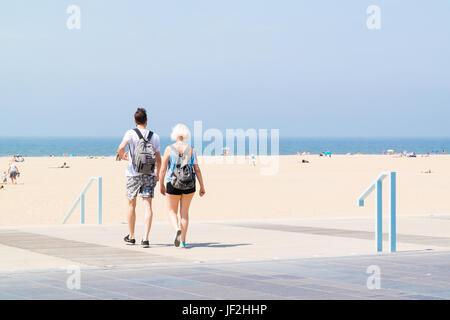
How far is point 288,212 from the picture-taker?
791 inches

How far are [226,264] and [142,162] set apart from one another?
205cm

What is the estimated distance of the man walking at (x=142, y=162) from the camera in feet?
32.8

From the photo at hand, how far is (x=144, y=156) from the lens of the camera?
393 inches

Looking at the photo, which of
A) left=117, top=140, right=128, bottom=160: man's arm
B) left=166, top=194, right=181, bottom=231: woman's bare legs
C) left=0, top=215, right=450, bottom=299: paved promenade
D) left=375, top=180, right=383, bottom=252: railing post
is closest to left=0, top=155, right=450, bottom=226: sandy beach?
left=0, top=215, right=450, bottom=299: paved promenade

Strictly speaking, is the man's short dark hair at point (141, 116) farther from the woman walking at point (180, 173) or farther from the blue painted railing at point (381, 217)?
the blue painted railing at point (381, 217)

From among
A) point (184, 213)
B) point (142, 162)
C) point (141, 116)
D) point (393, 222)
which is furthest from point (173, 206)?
point (393, 222)

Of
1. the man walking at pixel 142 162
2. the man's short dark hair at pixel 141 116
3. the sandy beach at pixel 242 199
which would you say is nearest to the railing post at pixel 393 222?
the man walking at pixel 142 162

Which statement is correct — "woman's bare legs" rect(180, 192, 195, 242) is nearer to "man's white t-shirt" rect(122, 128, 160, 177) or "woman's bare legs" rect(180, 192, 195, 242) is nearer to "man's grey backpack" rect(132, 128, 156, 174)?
"man's grey backpack" rect(132, 128, 156, 174)

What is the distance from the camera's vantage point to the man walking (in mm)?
9984

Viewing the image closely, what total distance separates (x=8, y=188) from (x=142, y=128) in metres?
21.7

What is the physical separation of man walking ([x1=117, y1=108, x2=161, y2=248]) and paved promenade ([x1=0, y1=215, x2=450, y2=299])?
57 centimetres

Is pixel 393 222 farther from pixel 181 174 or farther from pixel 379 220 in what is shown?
pixel 181 174
